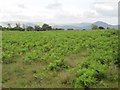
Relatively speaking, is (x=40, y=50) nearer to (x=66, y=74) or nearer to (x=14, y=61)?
(x=14, y=61)

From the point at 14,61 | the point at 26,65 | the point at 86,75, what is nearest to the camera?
the point at 86,75

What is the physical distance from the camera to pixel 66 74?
1273 centimetres

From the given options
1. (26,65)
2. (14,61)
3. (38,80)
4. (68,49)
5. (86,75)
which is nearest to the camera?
(86,75)

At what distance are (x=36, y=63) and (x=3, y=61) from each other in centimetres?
233

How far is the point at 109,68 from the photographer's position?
13.1 meters

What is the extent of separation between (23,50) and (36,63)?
487 centimetres

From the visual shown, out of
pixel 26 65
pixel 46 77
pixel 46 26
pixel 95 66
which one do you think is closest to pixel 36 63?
pixel 26 65

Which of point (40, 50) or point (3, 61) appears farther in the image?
point (40, 50)

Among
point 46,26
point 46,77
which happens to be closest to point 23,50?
point 46,77

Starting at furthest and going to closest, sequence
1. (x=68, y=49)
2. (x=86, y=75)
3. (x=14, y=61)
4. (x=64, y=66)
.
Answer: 1. (x=68, y=49)
2. (x=14, y=61)
3. (x=64, y=66)
4. (x=86, y=75)

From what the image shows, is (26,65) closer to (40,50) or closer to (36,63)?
(36,63)

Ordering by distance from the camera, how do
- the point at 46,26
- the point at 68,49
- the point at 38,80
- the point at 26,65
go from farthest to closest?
1. the point at 46,26
2. the point at 68,49
3. the point at 26,65
4. the point at 38,80

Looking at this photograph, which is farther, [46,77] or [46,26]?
[46,26]

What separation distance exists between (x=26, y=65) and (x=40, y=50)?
4848mm
